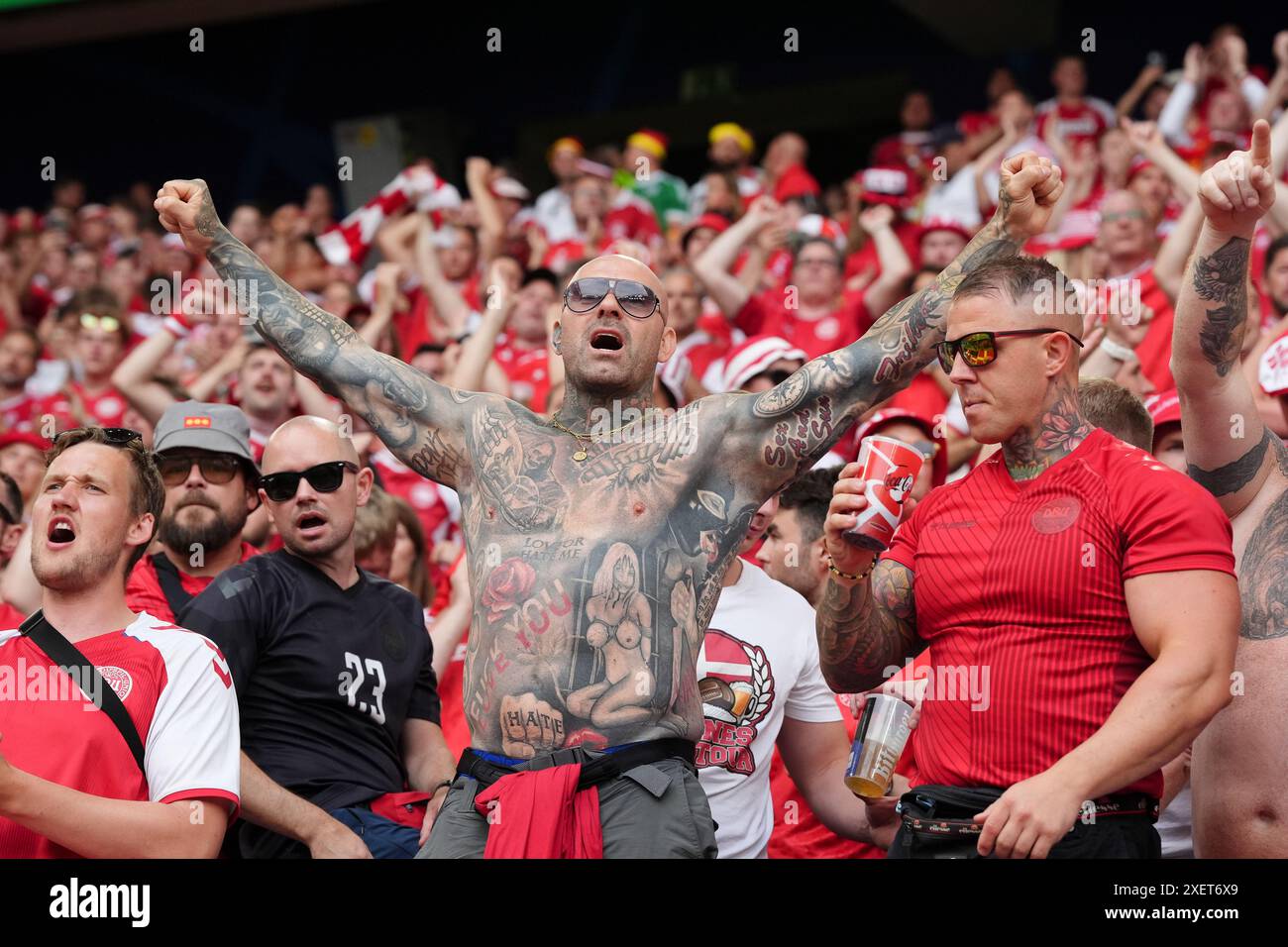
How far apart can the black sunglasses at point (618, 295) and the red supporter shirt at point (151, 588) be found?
146cm

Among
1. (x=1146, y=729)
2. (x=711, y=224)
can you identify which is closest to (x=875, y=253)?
(x=711, y=224)

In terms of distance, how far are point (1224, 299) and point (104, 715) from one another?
2661mm

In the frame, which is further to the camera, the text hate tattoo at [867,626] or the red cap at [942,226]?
the red cap at [942,226]

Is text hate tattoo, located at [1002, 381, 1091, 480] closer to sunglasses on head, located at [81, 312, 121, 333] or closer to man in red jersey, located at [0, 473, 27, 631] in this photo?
man in red jersey, located at [0, 473, 27, 631]

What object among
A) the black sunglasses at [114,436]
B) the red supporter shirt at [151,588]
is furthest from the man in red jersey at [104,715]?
the red supporter shirt at [151,588]

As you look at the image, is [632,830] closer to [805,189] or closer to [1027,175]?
[1027,175]

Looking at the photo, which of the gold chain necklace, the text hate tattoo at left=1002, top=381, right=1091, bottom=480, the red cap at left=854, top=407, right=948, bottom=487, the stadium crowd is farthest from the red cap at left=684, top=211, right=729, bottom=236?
the text hate tattoo at left=1002, top=381, right=1091, bottom=480

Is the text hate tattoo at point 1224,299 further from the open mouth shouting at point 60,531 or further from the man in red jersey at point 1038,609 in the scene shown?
the open mouth shouting at point 60,531

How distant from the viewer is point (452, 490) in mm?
5605

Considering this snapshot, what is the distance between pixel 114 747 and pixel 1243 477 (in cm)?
267

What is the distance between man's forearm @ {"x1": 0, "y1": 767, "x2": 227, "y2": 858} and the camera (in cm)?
320

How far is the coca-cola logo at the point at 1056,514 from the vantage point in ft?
10.3

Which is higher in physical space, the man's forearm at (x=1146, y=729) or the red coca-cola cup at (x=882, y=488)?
the red coca-cola cup at (x=882, y=488)

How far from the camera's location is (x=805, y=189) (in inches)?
413
